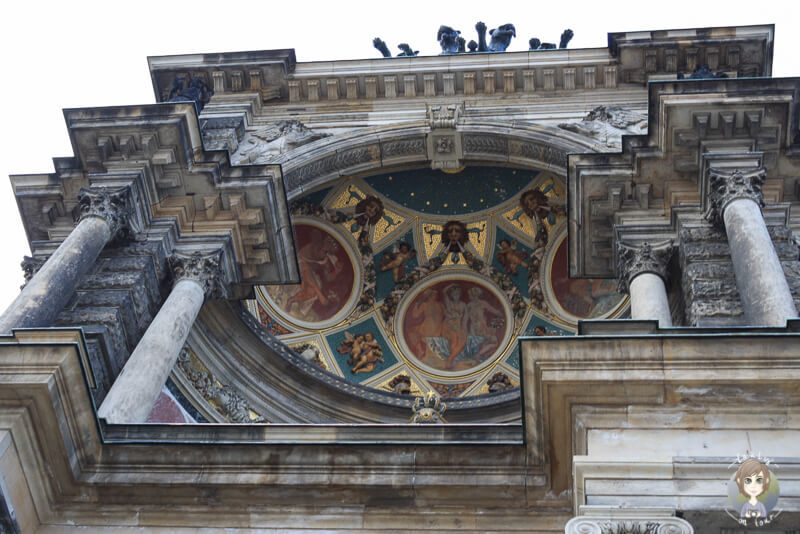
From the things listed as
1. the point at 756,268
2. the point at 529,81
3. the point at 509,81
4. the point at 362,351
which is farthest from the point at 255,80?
the point at 756,268

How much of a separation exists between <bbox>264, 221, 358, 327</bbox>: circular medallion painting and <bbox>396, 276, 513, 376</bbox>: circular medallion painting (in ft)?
3.68

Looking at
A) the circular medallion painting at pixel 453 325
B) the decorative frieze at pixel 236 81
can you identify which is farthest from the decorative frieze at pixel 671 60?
the decorative frieze at pixel 236 81

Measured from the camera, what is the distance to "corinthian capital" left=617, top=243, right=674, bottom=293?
12.1 metres

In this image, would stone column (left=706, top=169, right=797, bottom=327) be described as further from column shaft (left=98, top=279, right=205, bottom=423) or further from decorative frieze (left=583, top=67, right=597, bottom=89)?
column shaft (left=98, top=279, right=205, bottom=423)

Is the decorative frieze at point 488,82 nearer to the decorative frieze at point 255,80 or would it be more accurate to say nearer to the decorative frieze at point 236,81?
the decorative frieze at point 255,80

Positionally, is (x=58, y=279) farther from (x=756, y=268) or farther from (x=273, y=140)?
(x=756, y=268)

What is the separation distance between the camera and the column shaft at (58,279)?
10.4 m

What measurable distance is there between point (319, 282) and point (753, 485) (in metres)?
12.0

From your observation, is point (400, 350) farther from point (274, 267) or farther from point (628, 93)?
point (628, 93)

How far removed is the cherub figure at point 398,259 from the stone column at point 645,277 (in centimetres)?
608

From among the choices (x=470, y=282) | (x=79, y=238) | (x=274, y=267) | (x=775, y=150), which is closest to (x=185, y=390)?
(x=274, y=267)

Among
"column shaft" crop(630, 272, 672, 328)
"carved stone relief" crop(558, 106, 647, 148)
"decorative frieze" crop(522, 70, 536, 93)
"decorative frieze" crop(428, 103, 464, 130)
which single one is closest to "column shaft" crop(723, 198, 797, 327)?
"column shaft" crop(630, 272, 672, 328)

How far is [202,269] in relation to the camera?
1291cm

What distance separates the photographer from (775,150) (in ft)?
41.8
